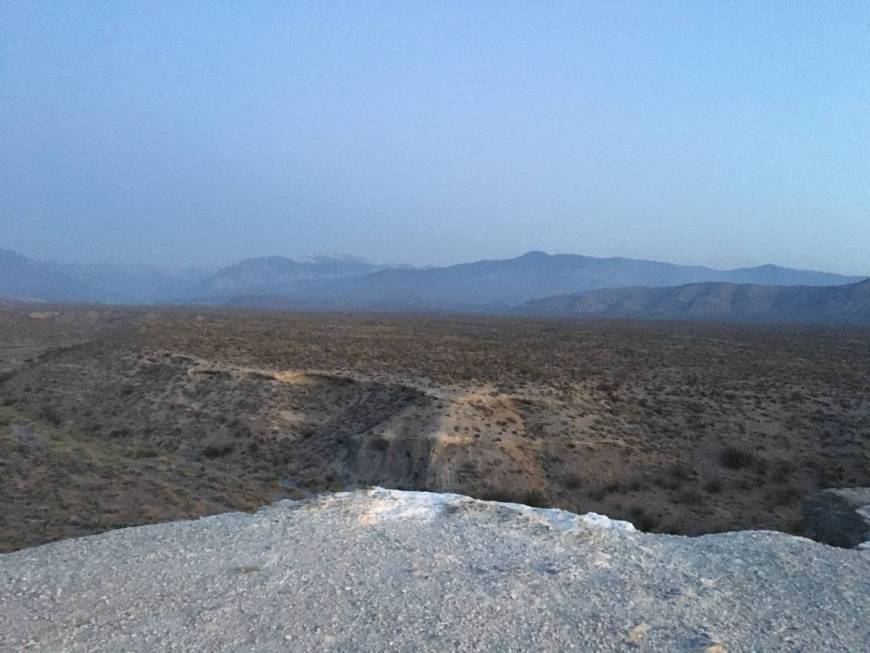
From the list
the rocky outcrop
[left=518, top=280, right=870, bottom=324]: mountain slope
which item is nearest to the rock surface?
the rocky outcrop

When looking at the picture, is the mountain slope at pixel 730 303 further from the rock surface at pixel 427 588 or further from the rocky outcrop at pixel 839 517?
the rock surface at pixel 427 588

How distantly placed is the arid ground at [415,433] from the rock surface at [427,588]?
466 cm

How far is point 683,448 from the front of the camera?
2170cm

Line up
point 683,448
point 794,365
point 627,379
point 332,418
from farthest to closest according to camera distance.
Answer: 1. point 794,365
2. point 627,379
3. point 332,418
4. point 683,448

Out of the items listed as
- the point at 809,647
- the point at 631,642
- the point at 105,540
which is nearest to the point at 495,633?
the point at 631,642

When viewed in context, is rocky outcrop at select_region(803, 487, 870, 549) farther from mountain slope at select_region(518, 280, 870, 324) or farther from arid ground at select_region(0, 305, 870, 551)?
mountain slope at select_region(518, 280, 870, 324)

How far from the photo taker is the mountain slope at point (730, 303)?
414 ft

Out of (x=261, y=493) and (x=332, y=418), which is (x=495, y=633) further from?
(x=332, y=418)

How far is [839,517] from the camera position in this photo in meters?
11.7

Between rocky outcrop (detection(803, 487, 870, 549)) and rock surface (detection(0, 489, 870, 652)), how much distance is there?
238 centimetres

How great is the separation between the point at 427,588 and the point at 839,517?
864 centimetres

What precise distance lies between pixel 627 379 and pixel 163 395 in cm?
2079

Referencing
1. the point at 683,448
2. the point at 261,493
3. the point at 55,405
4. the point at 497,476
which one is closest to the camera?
the point at 261,493

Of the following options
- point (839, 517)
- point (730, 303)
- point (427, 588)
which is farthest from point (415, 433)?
point (730, 303)
